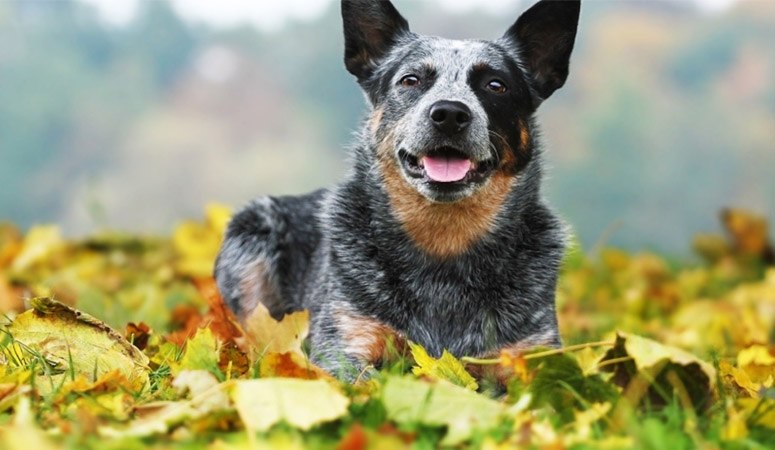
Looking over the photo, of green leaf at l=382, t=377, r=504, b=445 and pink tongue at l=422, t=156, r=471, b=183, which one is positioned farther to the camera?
pink tongue at l=422, t=156, r=471, b=183

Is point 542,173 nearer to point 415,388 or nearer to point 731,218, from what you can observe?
point 415,388

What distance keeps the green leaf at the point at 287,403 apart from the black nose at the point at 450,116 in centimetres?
142

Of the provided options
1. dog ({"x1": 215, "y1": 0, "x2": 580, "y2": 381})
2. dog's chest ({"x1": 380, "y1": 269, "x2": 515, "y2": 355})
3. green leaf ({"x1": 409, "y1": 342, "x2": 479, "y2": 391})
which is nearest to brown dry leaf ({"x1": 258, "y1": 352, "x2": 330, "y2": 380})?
green leaf ({"x1": 409, "y1": 342, "x2": 479, "y2": 391})

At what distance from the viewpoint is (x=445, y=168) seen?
410 cm

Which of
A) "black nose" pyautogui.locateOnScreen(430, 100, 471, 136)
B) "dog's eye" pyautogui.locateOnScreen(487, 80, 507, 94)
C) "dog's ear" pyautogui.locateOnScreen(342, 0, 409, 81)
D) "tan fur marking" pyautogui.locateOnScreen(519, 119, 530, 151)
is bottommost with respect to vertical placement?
"tan fur marking" pyautogui.locateOnScreen(519, 119, 530, 151)

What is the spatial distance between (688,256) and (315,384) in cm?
781

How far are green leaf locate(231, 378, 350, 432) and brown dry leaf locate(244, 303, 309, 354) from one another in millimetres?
846

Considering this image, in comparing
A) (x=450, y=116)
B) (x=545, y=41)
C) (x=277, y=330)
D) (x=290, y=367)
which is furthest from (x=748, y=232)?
(x=290, y=367)

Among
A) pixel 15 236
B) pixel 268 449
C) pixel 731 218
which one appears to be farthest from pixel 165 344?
pixel 731 218

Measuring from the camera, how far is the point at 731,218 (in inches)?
349

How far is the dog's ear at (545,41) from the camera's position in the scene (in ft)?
14.7

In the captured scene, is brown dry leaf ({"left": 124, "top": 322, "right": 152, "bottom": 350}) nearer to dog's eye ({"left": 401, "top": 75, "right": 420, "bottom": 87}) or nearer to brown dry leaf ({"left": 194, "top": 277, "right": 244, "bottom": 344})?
brown dry leaf ({"left": 194, "top": 277, "right": 244, "bottom": 344})

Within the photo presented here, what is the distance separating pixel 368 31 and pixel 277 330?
1.54 metres

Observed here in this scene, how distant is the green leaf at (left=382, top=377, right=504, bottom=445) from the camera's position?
271 centimetres
